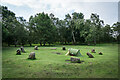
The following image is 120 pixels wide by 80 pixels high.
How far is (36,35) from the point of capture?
33344 mm

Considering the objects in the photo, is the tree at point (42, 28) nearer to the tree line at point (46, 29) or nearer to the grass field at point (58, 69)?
the tree line at point (46, 29)

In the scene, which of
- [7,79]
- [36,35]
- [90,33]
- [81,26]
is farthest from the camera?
[81,26]

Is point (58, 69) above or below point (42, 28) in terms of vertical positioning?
below

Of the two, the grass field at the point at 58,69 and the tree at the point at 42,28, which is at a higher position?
the tree at the point at 42,28

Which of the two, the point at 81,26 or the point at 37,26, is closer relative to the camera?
the point at 37,26

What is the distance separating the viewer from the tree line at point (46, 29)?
28.2 metres

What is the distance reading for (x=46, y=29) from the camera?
3394cm

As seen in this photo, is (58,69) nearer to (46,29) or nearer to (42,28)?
(42,28)

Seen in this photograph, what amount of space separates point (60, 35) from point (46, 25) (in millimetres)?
10028

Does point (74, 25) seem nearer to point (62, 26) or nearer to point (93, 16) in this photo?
point (62, 26)

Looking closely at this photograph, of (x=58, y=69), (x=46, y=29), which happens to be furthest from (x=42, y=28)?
(x=58, y=69)

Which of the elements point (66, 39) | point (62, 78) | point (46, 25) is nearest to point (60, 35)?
point (66, 39)

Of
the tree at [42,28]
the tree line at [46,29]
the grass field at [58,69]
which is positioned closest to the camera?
the grass field at [58,69]

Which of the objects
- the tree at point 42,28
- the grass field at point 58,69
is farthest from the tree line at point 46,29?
the grass field at point 58,69
